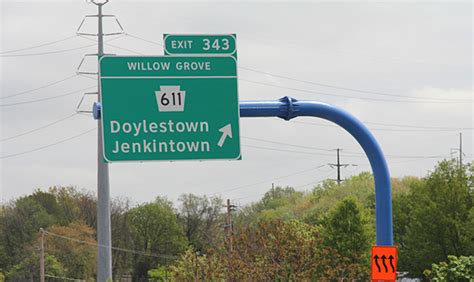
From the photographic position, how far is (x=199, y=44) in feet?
49.5

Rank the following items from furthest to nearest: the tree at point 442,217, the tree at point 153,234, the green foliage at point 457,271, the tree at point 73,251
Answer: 1. the tree at point 153,234
2. the tree at point 73,251
3. the tree at point 442,217
4. the green foliage at point 457,271

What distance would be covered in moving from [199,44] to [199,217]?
85.6 m

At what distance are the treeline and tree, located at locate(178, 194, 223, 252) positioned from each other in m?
0.10

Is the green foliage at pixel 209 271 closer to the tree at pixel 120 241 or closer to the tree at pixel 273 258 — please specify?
the tree at pixel 273 258

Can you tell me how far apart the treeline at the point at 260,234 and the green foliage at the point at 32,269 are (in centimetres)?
9

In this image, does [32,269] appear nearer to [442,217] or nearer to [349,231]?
[349,231]

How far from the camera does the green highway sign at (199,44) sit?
15.0 m

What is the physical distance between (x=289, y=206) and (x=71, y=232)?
31.6 metres

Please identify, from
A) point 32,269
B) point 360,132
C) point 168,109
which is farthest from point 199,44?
point 32,269

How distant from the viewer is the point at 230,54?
596 inches

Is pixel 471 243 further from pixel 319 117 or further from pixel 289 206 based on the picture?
pixel 289 206

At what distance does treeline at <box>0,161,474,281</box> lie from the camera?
34.4 m

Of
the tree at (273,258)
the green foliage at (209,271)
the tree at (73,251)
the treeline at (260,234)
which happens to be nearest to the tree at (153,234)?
the treeline at (260,234)

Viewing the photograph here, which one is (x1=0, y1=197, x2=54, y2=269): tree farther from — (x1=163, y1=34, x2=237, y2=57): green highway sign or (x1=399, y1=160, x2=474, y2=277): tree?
(x1=163, y1=34, x2=237, y2=57): green highway sign
